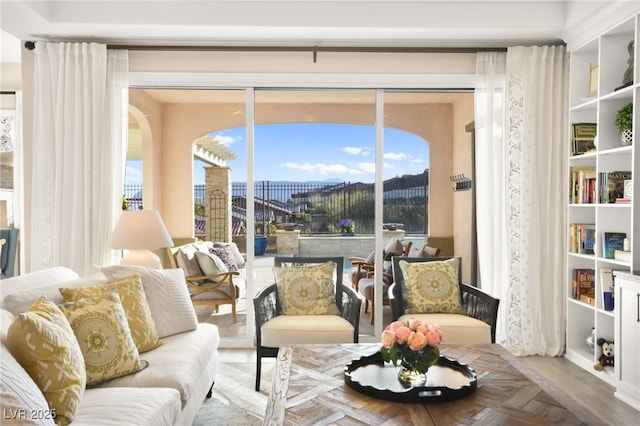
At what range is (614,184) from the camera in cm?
381

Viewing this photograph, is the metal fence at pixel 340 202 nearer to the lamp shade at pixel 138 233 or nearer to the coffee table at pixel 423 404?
the lamp shade at pixel 138 233

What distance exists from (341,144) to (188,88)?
1.50m

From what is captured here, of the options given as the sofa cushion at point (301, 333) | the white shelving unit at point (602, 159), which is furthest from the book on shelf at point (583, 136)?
the sofa cushion at point (301, 333)

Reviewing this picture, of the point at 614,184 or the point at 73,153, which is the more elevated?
the point at 73,153

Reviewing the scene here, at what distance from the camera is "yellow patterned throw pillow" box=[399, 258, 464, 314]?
3995 millimetres

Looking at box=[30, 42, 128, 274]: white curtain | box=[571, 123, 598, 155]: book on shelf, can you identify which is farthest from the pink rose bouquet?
box=[30, 42, 128, 274]: white curtain

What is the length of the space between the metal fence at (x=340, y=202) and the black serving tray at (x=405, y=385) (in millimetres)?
2217

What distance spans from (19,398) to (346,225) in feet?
11.3

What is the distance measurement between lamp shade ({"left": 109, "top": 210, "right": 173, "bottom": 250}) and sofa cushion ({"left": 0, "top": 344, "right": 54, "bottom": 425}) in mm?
2093

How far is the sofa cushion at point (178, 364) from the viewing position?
2.41 metres

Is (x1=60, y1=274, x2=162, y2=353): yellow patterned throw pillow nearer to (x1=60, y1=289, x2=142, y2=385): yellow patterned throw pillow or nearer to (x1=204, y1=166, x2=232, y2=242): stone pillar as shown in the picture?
(x1=60, y1=289, x2=142, y2=385): yellow patterned throw pillow

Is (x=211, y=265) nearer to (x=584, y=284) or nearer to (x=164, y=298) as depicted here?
(x=164, y=298)

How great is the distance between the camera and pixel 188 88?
15.4 ft

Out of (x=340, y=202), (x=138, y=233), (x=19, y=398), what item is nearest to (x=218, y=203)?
(x=138, y=233)
